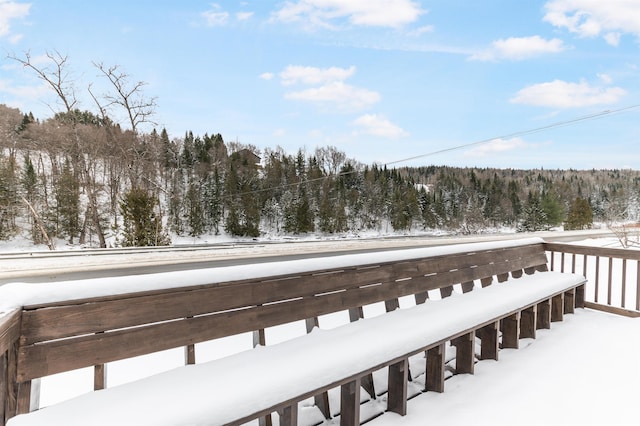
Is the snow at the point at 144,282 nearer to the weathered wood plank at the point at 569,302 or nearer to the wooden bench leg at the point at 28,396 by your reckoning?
the wooden bench leg at the point at 28,396

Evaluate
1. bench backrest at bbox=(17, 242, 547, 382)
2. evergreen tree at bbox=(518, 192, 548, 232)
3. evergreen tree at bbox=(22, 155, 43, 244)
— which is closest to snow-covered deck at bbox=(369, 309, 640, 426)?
bench backrest at bbox=(17, 242, 547, 382)

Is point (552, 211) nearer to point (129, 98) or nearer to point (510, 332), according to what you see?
point (129, 98)

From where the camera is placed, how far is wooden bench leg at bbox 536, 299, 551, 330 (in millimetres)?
4492

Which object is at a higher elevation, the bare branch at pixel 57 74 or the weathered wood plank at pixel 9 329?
the bare branch at pixel 57 74

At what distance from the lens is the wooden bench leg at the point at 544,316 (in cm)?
449

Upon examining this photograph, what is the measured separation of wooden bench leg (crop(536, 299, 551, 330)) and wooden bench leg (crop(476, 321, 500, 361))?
133 cm

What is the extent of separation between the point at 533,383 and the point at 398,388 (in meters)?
1.38

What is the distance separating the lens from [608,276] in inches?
212

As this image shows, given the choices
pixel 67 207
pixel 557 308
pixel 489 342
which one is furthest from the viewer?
pixel 67 207

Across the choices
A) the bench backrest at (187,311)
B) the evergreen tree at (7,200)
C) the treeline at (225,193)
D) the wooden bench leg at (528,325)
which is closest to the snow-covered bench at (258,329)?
A: the bench backrest at (187,311)

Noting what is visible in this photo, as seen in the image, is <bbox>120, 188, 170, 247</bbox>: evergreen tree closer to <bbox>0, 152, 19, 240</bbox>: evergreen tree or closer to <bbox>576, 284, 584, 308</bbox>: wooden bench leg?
<bbox>576, 284, 584, 308</bbox>: wooden bench leg

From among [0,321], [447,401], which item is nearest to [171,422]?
[0,321]

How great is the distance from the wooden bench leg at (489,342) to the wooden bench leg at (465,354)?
0.40 meters

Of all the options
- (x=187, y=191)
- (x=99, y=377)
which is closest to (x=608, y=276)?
(x=99, y=377)
